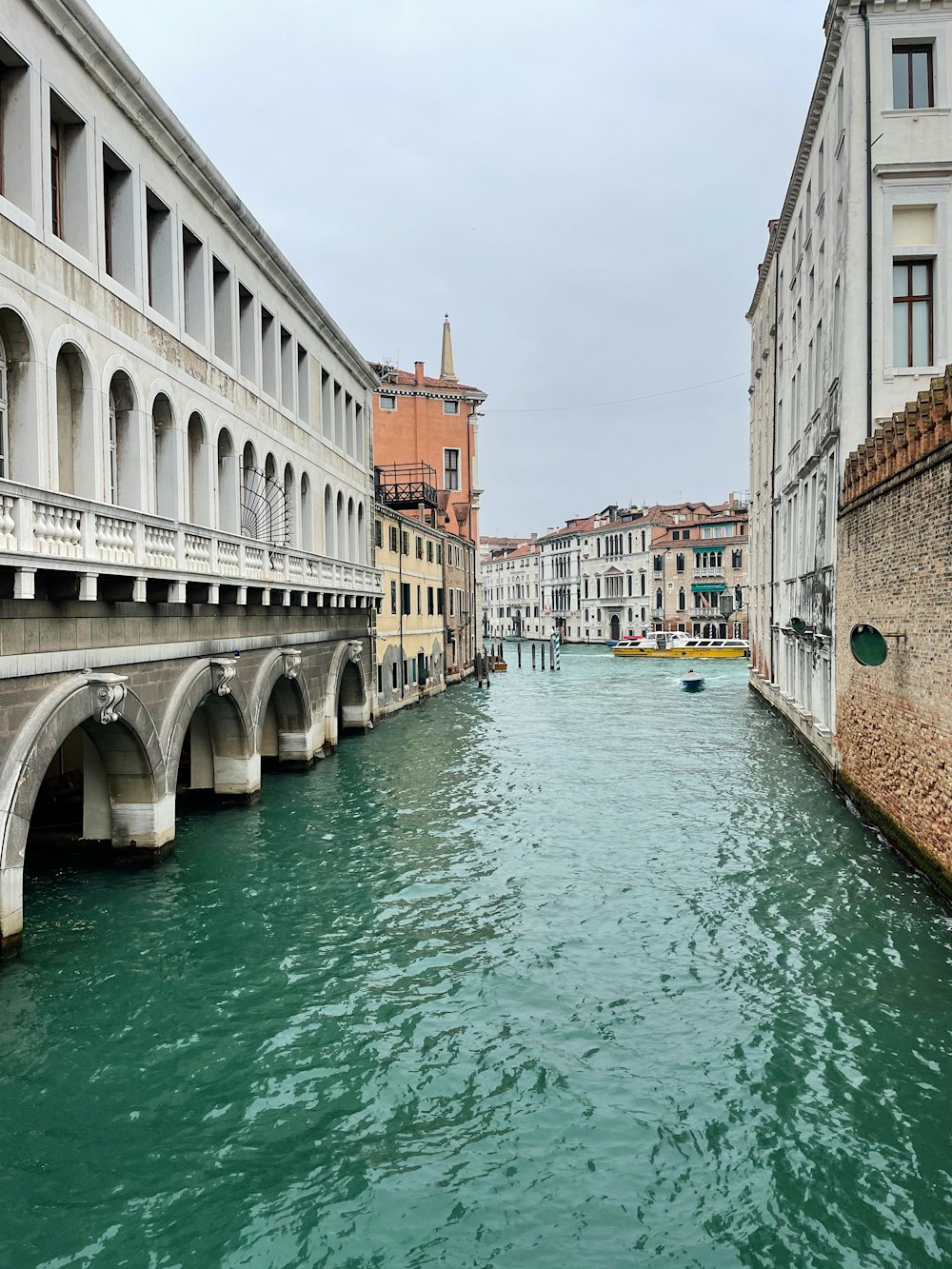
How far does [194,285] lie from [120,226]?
2969mm

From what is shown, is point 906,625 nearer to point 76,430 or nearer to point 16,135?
point 76,430

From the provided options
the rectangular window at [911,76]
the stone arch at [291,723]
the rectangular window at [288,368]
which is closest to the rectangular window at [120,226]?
the rectangular window at [288,368]

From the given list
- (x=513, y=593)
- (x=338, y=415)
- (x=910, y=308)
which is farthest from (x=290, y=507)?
(x=513, y=593)

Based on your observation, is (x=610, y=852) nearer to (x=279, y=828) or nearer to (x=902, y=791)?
(x=902, y=791)

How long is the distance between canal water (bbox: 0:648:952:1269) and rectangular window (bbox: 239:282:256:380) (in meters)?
8.96

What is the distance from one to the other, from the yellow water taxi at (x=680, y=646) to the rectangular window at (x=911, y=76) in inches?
2097

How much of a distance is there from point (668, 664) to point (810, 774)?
46465 millimetres

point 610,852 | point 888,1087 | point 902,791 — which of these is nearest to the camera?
point 888,1087

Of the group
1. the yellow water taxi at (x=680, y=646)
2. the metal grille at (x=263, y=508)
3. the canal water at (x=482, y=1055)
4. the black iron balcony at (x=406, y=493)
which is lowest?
the canal water at (x=482, y=1055)

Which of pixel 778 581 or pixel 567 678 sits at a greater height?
pixel 778 581

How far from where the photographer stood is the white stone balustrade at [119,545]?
898cm

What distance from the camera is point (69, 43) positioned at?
11.0m

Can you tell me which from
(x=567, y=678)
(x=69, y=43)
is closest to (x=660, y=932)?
(x=69, y=43)

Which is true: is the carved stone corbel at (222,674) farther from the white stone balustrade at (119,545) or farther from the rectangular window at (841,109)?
the rectangular window at (841,109)
